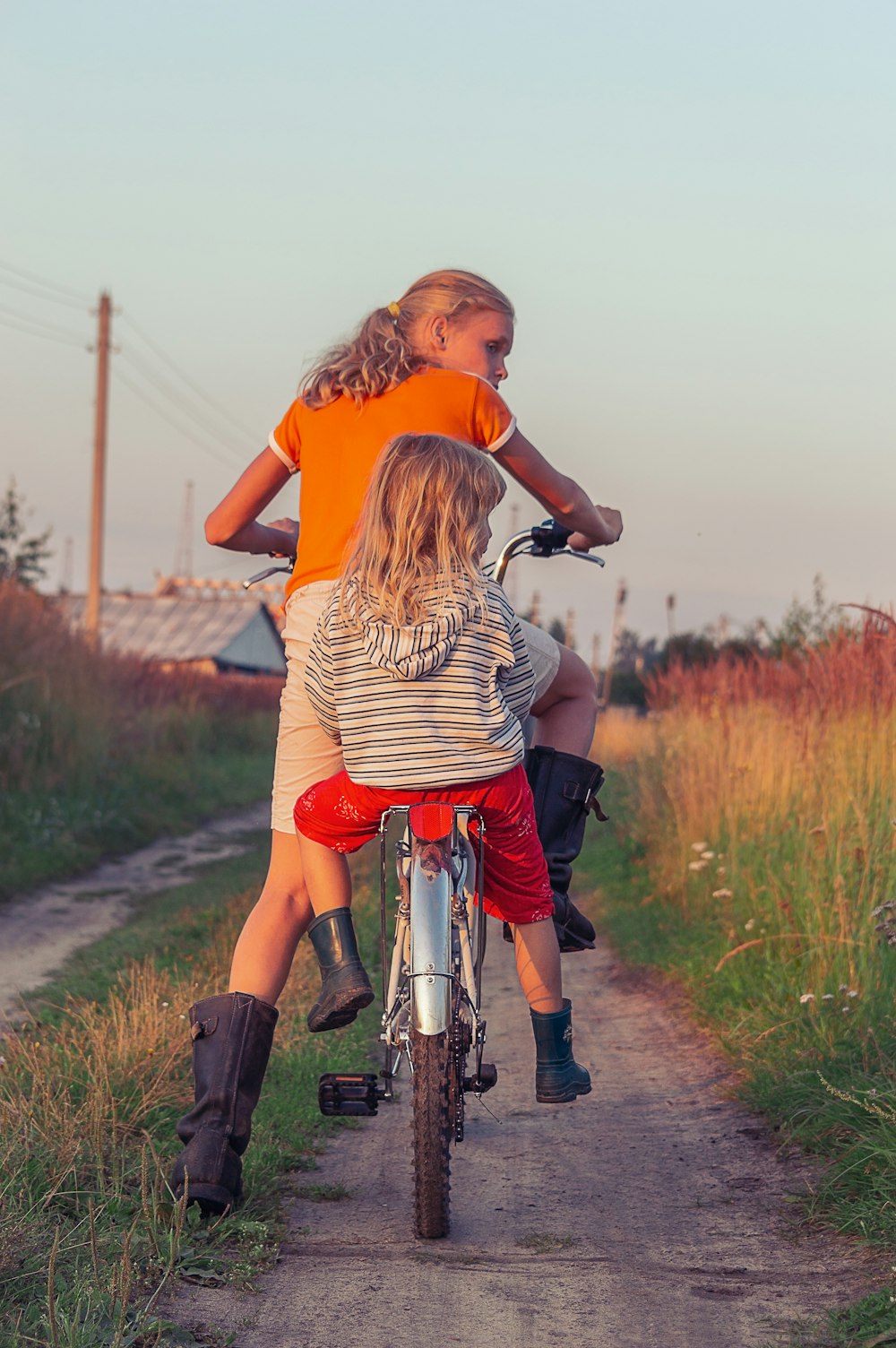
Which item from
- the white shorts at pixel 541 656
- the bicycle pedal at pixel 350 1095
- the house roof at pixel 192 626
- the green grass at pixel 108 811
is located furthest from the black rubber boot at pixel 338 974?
the house roof at pixel 192 626

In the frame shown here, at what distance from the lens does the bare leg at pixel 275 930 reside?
3590 millimetres

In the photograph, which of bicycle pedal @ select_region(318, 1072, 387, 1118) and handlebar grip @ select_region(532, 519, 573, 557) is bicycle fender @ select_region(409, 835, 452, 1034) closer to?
bicycle pedal @ select_region(318, 1072, 387, 1118)

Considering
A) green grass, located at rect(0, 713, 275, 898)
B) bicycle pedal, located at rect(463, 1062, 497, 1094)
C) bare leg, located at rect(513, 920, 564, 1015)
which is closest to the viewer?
bicycle pedal, located at rect(463, 1062, 497, 1094)

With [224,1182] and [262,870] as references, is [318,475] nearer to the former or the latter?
[224,1182]

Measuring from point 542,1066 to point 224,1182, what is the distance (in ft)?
2.58

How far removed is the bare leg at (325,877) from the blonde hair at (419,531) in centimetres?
57

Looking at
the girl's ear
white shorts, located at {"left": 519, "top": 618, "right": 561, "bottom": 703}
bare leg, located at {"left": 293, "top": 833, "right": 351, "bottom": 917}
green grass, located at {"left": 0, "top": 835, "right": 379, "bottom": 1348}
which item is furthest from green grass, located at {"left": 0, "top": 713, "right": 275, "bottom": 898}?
the girl's ear

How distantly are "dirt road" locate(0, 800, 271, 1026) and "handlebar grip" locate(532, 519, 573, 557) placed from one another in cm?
262

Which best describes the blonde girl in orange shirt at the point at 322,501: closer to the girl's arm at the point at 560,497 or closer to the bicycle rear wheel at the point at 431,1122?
the girl's arm at the point at 560,497

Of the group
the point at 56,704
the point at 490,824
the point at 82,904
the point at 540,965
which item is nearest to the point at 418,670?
the point at 490,824

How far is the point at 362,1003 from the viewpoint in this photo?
3334 millimetres

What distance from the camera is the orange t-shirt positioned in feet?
11.3

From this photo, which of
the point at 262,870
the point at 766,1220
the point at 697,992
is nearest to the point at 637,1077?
the point at 697,992

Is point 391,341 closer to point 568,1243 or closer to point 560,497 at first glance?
point 560,497
